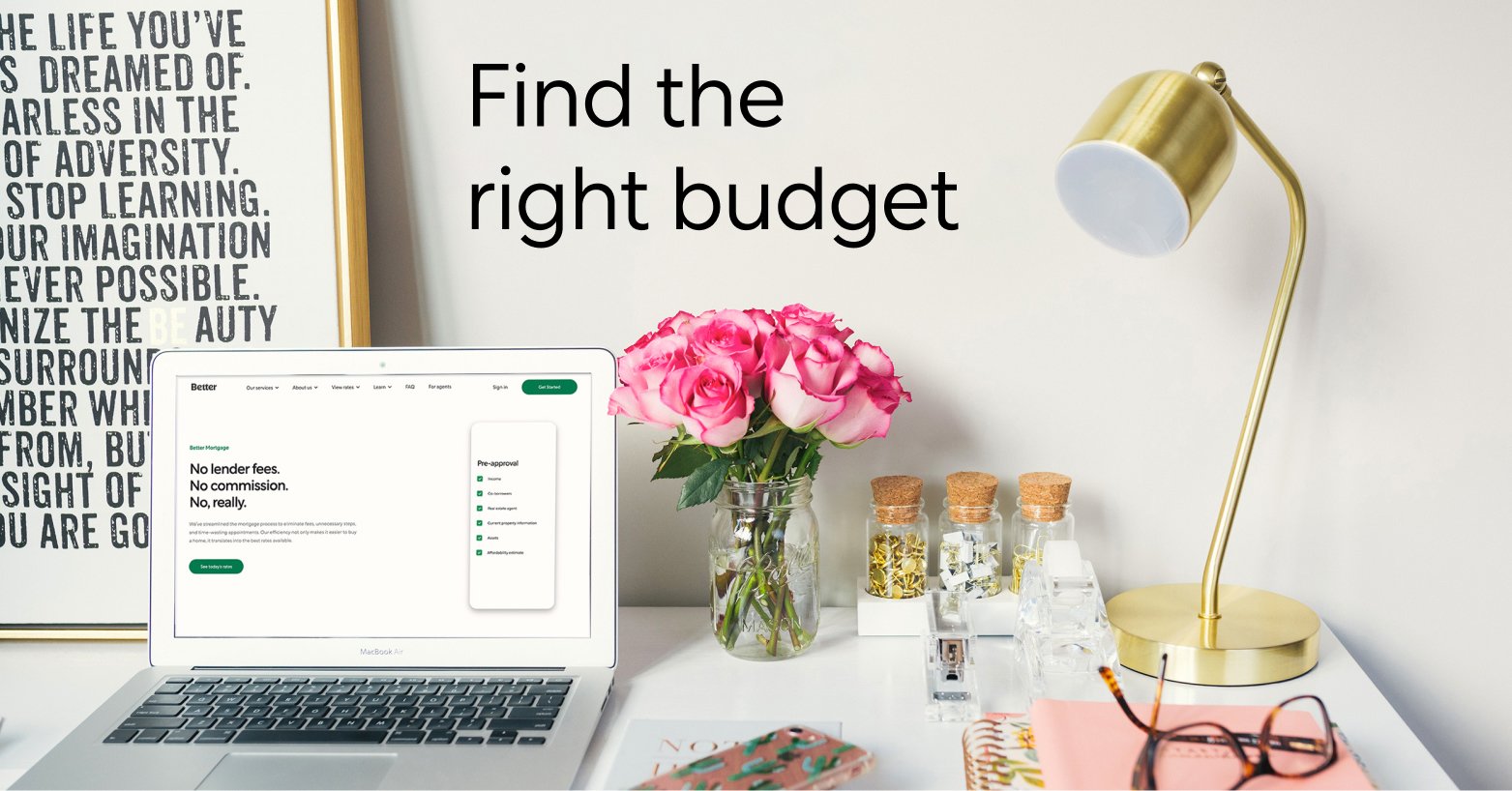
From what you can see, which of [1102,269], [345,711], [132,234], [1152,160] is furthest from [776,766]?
[132,234]

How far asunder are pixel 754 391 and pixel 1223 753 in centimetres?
45

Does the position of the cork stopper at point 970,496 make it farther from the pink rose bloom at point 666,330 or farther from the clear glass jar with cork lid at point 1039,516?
the pink rose bloom at point 666,330

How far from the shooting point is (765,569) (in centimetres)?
95

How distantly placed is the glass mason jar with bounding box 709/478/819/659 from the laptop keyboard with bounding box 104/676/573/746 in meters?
0.17

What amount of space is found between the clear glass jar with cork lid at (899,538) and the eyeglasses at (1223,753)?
32 cm

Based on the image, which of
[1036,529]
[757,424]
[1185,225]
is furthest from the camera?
[1036,529]

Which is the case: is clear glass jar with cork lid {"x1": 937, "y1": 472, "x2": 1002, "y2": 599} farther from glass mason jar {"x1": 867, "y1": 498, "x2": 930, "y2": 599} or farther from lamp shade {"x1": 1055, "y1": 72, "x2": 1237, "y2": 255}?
lamp shade {"x1": 1055, "y1": 72, "x2": 1237, "y2": 255}

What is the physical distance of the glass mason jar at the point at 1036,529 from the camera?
1015mm

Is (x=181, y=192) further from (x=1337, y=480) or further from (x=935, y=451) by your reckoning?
(x=1337, y=480)

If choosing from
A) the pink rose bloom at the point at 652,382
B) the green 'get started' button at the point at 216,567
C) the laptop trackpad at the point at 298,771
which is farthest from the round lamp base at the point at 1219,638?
the green 'get started' button at the point at 216,567

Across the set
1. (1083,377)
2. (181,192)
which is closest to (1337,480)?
(1083,377)

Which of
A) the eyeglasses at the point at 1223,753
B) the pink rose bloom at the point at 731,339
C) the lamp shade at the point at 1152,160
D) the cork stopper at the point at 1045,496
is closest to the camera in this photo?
the eyeglasses at the point at 1223,753

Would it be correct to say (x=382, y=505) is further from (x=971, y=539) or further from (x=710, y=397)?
(x=971, y=539)

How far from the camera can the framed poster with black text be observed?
104 centimetres
